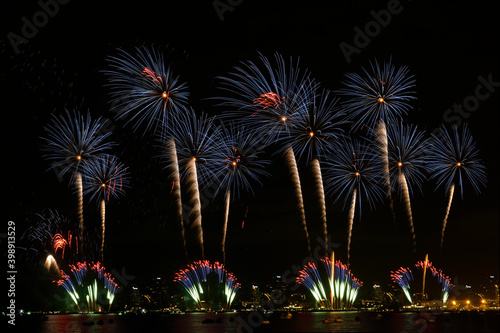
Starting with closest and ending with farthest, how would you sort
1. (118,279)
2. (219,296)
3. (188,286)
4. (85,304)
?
(188,286)
(219,296)
(85,304)
(118,279)

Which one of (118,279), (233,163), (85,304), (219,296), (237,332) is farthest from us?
(118,279)

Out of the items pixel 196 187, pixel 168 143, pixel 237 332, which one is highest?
pixel 168 143

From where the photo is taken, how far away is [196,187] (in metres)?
67.1

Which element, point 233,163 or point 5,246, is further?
point 5,246

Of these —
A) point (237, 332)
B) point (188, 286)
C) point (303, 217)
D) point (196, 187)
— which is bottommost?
point (237, 332)

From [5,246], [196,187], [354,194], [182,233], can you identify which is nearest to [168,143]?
[196,187]

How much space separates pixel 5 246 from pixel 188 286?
113 feet

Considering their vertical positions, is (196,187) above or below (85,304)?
above

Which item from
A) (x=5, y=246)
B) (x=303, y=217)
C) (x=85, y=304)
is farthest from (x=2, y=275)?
(x=303, y=217)

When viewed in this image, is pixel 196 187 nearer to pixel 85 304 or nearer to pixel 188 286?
pixel 188 286

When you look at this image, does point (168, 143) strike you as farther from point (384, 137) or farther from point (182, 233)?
point (384, 137)

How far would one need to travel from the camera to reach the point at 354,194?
234 feet

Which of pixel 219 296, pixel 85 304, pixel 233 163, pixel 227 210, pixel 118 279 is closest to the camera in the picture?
Answer: pixel 233 163

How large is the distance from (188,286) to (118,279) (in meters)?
99.6
